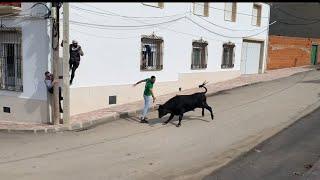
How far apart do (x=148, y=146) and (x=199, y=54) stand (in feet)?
37.0

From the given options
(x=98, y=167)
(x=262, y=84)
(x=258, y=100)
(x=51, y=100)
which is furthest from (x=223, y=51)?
(x=98, y=167)

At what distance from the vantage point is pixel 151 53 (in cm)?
1778

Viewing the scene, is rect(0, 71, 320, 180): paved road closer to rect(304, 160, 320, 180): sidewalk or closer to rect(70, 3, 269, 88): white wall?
rect(304, 160, 320, 180): sidewalk

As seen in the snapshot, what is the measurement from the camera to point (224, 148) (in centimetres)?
1036

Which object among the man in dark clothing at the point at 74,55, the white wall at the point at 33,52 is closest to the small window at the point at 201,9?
the man in dark clothing at the point at 74,55

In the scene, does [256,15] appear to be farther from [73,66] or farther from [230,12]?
[73,66]

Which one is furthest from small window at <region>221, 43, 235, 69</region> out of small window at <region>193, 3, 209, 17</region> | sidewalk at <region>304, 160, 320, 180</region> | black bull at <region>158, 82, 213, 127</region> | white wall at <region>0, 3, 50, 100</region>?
sidewalk at <region>304, 160, 320, 180</region>

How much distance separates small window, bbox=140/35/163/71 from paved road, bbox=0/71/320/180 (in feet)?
10.9

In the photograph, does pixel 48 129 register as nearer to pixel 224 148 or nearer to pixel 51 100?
pixel 51 100

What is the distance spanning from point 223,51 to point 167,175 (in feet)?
51.8

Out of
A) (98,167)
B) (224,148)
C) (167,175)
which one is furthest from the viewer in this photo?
(224,148)

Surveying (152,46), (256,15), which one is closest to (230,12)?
(256,15)

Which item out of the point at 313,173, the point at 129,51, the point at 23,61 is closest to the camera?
the point at 313,173

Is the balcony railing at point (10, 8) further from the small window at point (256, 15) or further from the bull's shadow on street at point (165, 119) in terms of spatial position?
the small window at point (256, 15)
